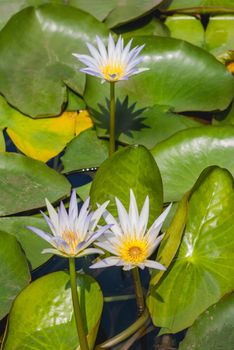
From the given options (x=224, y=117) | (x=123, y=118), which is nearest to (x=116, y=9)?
(x=123, y=118)

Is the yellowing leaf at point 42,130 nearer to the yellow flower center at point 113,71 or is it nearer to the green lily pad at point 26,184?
the green lily pad at point 26,184

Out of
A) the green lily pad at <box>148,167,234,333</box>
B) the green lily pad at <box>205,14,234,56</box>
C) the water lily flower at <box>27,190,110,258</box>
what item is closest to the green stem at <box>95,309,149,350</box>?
the green lily pad at <box>148,167,234,333</box>

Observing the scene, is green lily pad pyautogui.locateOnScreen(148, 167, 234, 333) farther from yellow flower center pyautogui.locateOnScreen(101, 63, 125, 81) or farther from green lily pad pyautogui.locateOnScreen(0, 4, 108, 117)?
green lily pad pyautogui.locateOnScreen(0, 4, 108, 117)

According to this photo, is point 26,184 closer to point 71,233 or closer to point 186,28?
point 71,233

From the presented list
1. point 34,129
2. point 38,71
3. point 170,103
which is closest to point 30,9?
point 38,71

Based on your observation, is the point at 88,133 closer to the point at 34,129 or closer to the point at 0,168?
the point at 34,129
